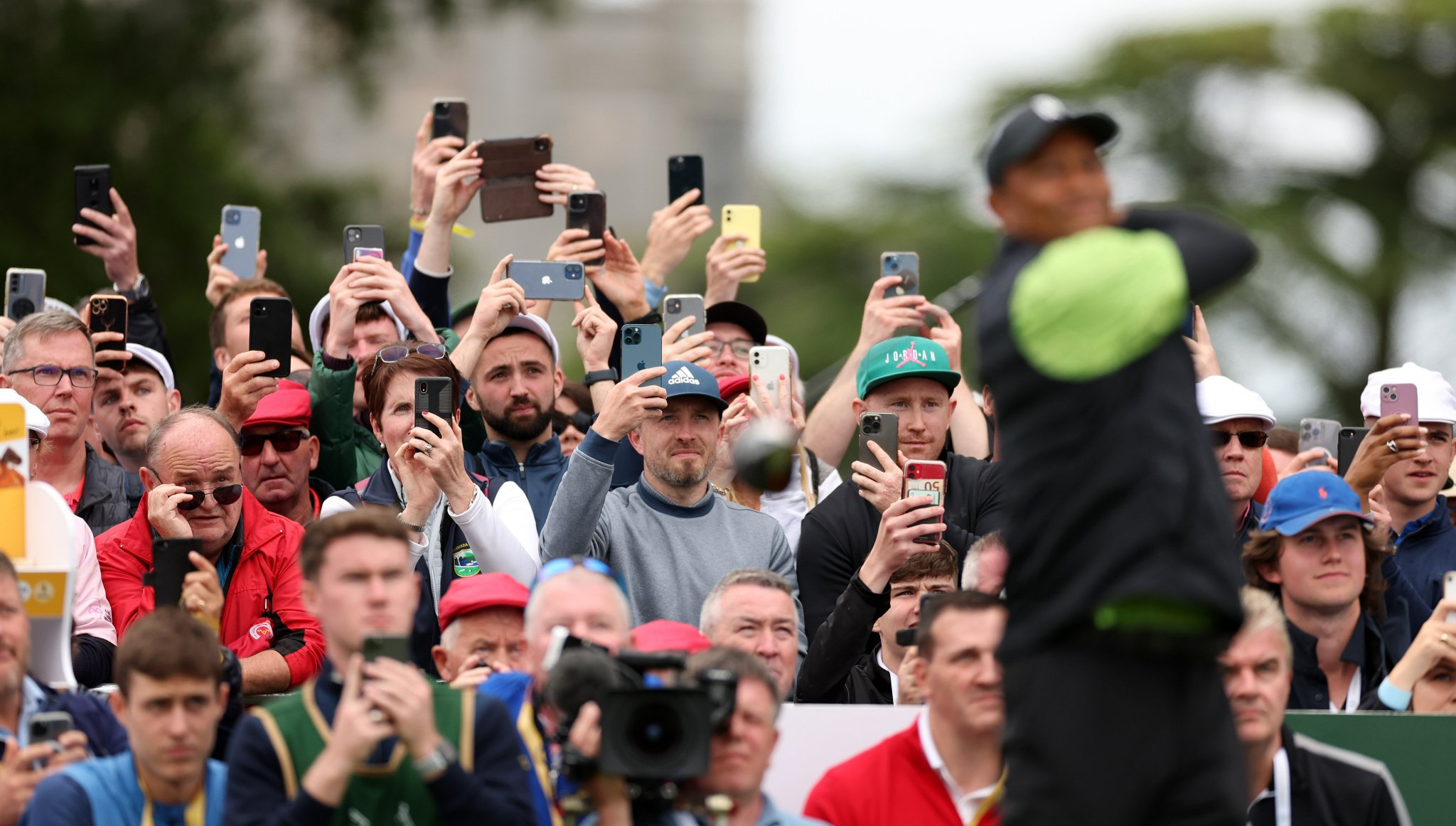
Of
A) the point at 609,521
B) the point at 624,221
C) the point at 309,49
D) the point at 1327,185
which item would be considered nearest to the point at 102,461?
the point at 609,521

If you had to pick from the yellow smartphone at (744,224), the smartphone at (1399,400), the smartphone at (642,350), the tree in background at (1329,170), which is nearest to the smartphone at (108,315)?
the smartphone at (642,350)

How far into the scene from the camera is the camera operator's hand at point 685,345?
8.22m

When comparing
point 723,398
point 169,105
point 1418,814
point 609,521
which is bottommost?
point 1418,814

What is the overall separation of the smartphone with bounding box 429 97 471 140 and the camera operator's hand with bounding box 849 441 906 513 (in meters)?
3.14

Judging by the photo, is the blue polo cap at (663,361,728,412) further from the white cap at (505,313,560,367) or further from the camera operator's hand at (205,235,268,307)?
the camera operator's hand at (205,235,268,307)

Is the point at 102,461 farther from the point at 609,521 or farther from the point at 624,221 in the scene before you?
the point at 624,221

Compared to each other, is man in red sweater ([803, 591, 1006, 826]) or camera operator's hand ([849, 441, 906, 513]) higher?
camera operator's hand ([849, 441, 906, 513])

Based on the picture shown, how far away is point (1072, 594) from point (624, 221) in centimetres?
4237

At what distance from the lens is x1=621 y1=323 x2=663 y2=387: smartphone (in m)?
8.12

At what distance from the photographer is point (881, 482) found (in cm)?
743

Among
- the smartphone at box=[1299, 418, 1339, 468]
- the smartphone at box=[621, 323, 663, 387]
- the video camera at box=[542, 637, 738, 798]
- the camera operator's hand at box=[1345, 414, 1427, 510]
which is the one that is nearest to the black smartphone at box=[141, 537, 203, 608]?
the video camera at box=[542, 637, 738, 798]

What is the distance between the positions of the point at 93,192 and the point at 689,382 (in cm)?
342

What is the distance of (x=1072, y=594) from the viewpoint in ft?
14.3

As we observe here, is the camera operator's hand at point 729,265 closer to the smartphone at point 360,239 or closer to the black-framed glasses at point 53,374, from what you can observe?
the smartphone at point 360,239
